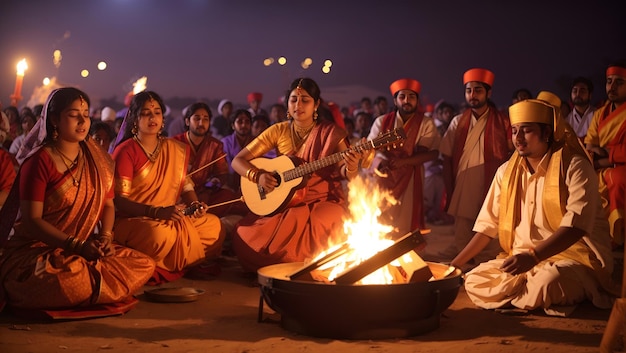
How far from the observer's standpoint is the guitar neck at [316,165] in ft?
20.5

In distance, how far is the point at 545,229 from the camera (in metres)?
5.29

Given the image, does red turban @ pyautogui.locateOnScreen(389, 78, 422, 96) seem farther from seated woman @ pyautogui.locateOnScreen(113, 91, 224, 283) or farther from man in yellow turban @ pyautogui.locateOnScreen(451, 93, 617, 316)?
man in yellow turban @ pyautogui.locateOnScreen(451, 93, 617, 316)

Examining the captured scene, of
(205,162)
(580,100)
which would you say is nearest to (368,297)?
(205,162)

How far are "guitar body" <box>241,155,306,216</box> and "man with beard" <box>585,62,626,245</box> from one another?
334 cm

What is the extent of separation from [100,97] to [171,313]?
62.0ft

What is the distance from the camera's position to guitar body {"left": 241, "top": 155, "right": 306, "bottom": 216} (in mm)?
6582

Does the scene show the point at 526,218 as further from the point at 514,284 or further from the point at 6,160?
the point at 6,160

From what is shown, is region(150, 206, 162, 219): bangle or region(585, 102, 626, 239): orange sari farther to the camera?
region(585, 102, 626, 239): orange sari

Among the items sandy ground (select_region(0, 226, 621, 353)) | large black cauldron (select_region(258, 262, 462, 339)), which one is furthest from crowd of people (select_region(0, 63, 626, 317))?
large black cauldron (select_region(258, 262, 462, 339))

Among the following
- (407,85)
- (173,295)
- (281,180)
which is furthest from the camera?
(407,85)

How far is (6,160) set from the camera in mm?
5965

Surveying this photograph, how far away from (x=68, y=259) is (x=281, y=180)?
2258 mm

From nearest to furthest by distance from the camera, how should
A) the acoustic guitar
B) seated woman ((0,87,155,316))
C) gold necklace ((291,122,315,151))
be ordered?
seated woman ((0,87,155,316)) < the acoustic guitar < gold necklace ((291,122,315,151))

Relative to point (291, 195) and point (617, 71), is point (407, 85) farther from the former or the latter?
point (291, 195)
